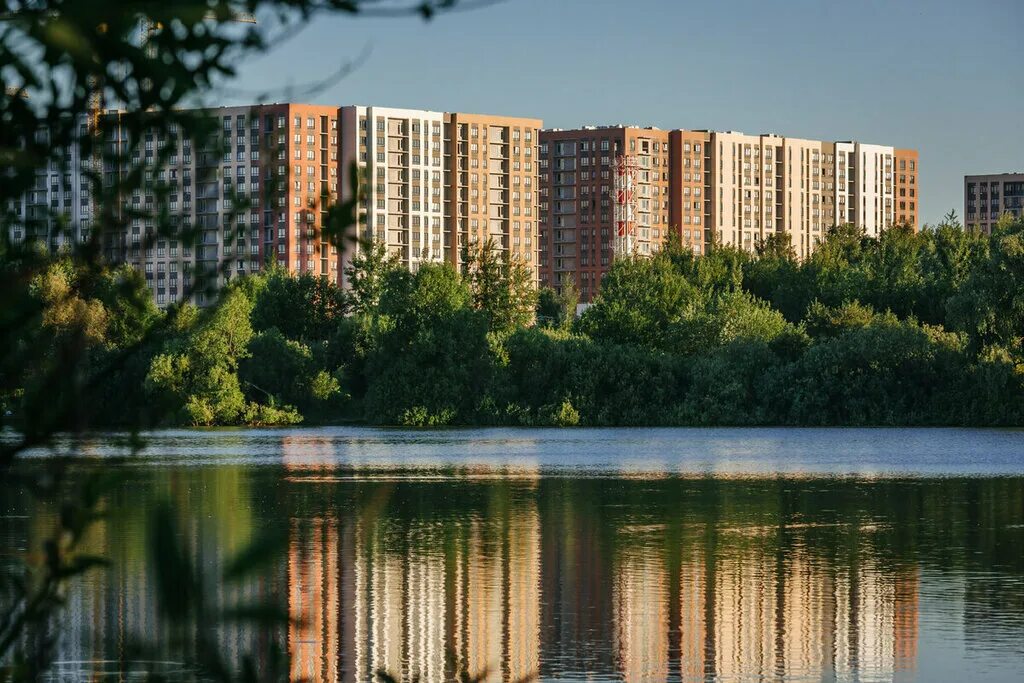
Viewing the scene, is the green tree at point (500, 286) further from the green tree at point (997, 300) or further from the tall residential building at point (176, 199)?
the tall residential building at point (176, 199)

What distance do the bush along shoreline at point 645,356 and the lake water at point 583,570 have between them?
2921cm

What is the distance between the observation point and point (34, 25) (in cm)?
338

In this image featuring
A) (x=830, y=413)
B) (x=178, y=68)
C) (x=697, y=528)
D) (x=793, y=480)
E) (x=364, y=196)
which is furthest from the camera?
(x=830, y=413)

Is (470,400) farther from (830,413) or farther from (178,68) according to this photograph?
(178,68)

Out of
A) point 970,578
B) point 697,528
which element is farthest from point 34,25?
point 697,528

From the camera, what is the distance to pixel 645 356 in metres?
89.8

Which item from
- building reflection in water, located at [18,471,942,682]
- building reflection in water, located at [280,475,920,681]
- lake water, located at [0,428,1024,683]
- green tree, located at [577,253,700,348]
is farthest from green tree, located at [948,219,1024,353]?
building reflection in water, located at [280,475,920,681]

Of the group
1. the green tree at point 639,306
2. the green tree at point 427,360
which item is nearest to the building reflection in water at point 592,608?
the green tree at point 427,360

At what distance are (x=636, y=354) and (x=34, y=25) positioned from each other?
86950 mm

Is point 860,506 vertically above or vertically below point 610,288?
below

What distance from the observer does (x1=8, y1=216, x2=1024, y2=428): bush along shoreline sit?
79.8m

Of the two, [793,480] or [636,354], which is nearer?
[793,480]

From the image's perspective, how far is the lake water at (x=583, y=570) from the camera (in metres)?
16.1

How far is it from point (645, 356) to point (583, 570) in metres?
66.2
